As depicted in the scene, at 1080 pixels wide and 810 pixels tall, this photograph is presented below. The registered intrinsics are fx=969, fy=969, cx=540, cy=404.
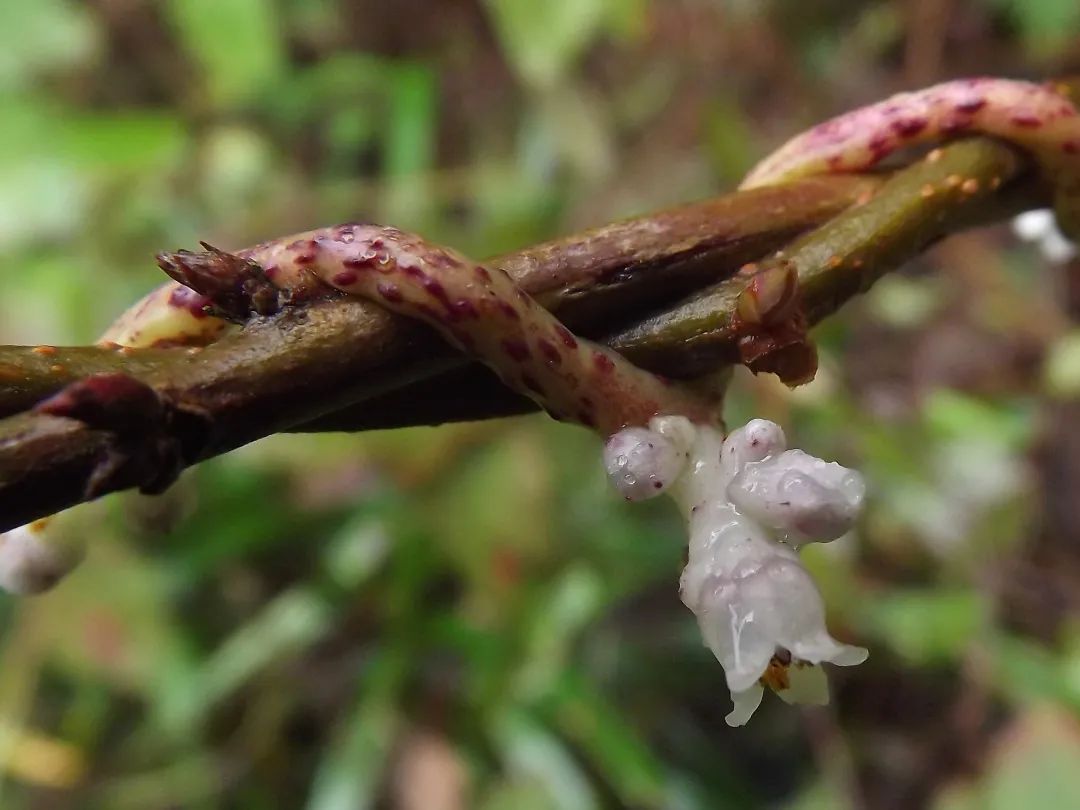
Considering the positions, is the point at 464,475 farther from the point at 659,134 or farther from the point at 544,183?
the point at 659,134

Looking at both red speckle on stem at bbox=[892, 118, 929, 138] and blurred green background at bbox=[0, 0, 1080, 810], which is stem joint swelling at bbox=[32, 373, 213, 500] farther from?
blurred green background at bbox=[0, 0, 1080, 810]

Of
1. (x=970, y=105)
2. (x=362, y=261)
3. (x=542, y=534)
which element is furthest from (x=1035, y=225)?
(x=542, y=534)

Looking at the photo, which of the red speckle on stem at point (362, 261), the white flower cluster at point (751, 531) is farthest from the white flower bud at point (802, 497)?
the red speckle on stem at point (362, 261)

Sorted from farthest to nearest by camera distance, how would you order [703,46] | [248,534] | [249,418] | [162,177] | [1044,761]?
1. [703,46]
2. [162,177]
3. [248,534]
4. [1044,761]
5. [249,418]

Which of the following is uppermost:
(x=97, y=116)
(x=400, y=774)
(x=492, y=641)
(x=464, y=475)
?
(x=97, y=116)

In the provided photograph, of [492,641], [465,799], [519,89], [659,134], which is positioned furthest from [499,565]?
[519,89]
